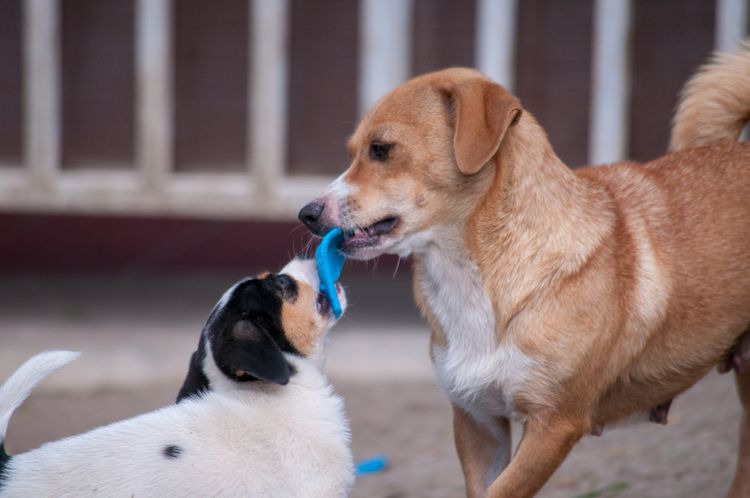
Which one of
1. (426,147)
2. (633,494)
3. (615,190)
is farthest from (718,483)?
(426,147)

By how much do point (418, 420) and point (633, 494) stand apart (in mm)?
1895

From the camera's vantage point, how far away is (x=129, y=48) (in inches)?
343

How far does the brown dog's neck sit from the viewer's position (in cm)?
413

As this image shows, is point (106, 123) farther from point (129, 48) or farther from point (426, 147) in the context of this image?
point (426, 147)

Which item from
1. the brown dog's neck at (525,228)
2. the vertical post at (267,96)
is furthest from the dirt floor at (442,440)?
the vertical post at (267,96)

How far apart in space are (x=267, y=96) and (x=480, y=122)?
462 centimetres

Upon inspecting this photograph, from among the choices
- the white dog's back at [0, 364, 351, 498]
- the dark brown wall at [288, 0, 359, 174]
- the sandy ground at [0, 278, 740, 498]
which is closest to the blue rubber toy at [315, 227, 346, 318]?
the white dog's back at [0, 364, 351, 498]

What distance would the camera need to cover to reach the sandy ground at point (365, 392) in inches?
220

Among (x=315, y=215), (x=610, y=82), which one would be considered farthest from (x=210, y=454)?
(x=610, y=82)

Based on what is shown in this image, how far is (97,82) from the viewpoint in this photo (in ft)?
28.8

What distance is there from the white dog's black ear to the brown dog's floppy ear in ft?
3.09

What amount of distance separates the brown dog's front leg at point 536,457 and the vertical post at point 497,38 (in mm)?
4706

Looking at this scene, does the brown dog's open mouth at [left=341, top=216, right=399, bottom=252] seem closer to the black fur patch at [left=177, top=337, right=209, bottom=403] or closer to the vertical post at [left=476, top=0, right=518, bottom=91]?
the black fur patch at [left=177, top=337, right=209, bottom=403]

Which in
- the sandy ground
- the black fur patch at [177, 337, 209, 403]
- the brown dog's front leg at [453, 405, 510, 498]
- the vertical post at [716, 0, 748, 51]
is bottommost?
the sandy ground
